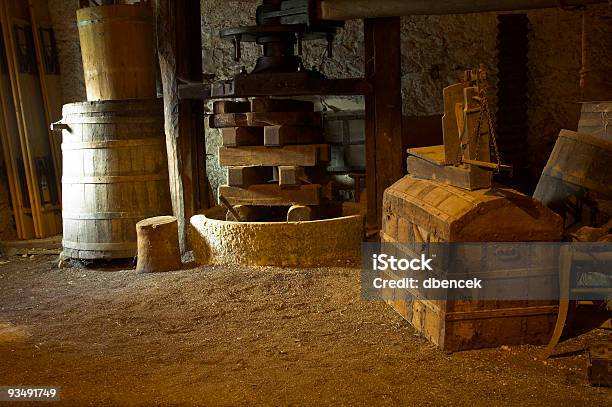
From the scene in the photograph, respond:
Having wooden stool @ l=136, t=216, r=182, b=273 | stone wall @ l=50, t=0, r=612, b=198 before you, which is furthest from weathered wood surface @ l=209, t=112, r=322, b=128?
stone wall @ l=50, t=0, r=612, b=198

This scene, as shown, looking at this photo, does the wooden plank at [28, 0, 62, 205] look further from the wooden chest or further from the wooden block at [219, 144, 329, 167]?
the wooden chest

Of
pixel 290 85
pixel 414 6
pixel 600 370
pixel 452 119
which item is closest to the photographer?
pixel 600 370

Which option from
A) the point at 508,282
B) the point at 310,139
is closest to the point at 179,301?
the point at 310,139

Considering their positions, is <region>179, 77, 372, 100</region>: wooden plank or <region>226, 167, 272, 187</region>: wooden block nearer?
<region>179, 77, 372, 100</region>: wooden plank

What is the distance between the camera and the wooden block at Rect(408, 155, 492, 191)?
→ 3.70 meters

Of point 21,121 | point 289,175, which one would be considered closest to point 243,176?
point 289,175

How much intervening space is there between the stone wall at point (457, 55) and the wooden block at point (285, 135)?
1436 millimetres

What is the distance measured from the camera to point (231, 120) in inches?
234

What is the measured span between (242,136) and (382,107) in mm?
1235

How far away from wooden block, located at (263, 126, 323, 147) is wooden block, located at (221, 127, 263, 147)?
0.19 m

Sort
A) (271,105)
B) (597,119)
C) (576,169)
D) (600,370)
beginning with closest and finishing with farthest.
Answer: (600,370)
(576,169)
(597,119)
(271,105)

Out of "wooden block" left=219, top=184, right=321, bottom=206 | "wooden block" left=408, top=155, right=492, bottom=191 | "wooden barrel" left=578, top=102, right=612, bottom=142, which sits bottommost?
"wooden block" left=219, top=184, right=321, bottom=206

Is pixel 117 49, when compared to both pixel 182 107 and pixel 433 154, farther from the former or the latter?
pixel 433 154
